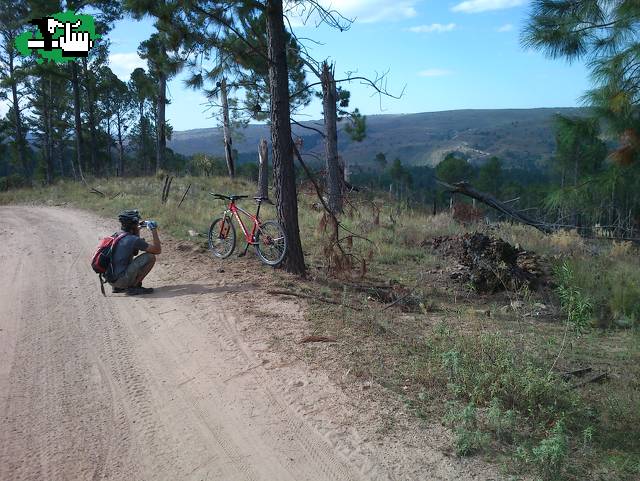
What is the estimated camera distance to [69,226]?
13914 millimetres

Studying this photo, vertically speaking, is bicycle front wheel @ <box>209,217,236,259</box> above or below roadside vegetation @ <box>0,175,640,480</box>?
above

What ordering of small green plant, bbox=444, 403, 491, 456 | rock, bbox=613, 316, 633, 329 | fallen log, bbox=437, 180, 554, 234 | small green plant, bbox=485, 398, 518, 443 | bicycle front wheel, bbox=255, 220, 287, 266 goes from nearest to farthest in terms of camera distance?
small green plant, bbox=444, 403, 491, 456
small green plant, bbox=485, 398, 518, 443
rock, bbox=613, 316, 633, 329
bicycle front wheel, bbox=255, 220, 287, 266
fallen log, bbox=437, 180, 554, 234

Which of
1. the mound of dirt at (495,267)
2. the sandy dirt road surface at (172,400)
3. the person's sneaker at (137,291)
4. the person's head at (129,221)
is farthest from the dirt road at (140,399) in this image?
the mound of dirt at (495,267)

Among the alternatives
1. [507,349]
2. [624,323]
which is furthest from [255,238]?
[624,323]

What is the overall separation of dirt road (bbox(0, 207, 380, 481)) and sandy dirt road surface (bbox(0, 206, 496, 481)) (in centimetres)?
1

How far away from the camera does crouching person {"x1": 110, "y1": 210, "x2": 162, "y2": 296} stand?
7609 millimetres

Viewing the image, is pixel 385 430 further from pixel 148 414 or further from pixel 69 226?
pixel 69 226

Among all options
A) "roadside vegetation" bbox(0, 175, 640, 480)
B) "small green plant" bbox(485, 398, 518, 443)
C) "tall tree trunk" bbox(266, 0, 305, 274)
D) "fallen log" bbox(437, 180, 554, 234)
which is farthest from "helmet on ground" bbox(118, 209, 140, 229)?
"fallen log" bbox(437, 180, 554, 234)

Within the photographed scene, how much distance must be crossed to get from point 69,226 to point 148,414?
10813mm

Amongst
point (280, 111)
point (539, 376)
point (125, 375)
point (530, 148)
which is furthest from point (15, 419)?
point (530, 148)

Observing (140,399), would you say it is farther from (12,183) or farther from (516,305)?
(12,183)

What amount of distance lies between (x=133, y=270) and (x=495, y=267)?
530 centimetres

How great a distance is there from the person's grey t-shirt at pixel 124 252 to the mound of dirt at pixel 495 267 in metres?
4.85

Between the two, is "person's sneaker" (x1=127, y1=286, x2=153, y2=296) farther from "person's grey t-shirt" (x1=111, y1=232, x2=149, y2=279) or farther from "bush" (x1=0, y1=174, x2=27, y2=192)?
"bush" (x1=0, y1=174, x2=27, y2=192)
